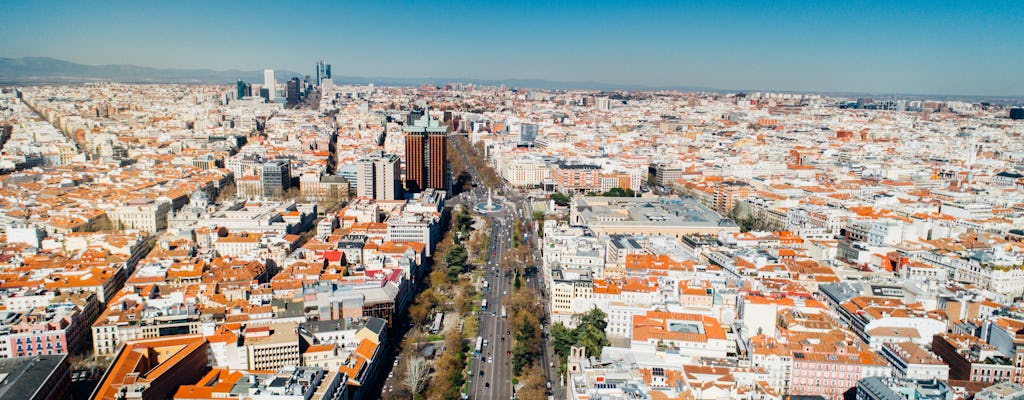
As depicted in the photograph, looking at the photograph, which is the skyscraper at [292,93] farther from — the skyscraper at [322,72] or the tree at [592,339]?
the tree at [592,339]

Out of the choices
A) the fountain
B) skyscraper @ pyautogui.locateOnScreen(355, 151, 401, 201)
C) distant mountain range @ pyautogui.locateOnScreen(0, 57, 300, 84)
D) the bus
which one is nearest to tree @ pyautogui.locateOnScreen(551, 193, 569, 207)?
the fountain

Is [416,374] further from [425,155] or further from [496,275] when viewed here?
[425,155]

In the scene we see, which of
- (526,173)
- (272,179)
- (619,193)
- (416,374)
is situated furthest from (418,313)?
(526,173)

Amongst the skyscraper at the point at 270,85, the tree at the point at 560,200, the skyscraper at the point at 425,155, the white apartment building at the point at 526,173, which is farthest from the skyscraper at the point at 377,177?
the skyscraper at the point at 270,85

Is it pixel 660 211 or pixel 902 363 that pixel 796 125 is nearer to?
pixel 660 211

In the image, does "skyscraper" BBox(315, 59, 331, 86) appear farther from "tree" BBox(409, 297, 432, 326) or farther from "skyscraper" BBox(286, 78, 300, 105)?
"tree" BBox(409, 297, 432, 326)

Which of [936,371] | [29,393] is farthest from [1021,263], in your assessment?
[29,393]
